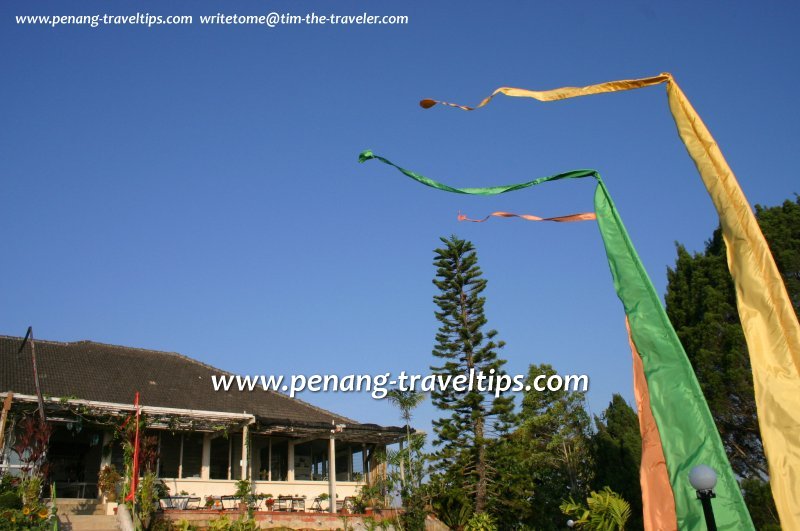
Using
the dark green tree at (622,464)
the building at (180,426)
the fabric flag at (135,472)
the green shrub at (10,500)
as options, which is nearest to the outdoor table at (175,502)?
the building at (180,426)

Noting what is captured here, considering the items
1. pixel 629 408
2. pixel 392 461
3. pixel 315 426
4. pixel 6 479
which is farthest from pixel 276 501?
pixel 629 408

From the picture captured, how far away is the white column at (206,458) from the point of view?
17312 mm

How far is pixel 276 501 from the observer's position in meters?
16.7

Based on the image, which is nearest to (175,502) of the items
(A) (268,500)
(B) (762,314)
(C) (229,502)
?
(C) (229,502)

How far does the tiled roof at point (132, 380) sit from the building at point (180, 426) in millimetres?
29

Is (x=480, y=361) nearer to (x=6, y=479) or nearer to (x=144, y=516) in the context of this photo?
(x=144, y=516)

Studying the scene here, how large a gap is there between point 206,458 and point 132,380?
3.20 m

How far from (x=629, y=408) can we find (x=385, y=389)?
10.2 metres

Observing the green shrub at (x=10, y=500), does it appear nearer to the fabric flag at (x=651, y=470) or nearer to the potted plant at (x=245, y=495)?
the potted plant at (x=245, y=495)

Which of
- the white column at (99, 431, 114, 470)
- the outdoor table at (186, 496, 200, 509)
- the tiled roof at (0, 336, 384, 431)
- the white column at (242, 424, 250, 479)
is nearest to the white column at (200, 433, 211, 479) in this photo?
the tiled roof at (0, 336, 384, 431)

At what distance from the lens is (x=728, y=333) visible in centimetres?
1595

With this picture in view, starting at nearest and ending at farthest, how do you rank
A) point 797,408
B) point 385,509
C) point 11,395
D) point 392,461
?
point 797,408, point 11,395, point 385,509, point 392,461

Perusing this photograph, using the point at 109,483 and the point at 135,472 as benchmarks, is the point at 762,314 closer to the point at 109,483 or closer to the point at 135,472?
the point at 135,472

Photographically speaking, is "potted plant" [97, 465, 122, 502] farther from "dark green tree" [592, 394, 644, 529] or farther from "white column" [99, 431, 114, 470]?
"dark green tree" [592, 394, 644, 529]
